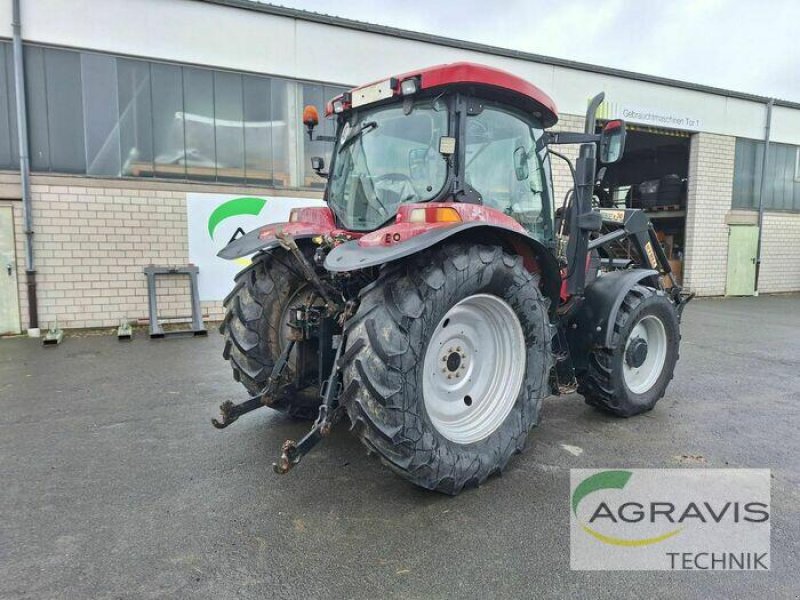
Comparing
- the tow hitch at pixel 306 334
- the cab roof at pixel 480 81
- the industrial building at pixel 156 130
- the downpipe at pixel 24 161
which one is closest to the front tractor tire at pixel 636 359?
the cab roof at pixel 480 81

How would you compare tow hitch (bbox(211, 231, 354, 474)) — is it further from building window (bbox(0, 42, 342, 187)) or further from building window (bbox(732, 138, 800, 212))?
building window (bbox(732, 138, 800, 212))

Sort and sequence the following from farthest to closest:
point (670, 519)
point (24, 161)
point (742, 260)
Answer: point (742, 260) → point (24, 161) → point (670, 519)

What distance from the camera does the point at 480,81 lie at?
293 cm

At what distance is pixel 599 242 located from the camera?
4137 mm

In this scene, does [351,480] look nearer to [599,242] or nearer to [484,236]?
[484,236]

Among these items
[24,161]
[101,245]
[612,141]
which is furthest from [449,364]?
[24,161]

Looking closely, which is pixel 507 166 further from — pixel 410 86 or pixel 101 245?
pixel 101 245

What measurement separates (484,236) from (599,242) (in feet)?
5.24

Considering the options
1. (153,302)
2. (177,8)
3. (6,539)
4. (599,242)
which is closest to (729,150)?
(599,242)

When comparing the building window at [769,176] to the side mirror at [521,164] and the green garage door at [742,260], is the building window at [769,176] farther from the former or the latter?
the side mirror at [521,164]

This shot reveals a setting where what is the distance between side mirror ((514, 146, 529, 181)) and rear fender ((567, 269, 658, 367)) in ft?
3.87

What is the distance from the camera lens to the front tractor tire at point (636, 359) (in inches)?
156

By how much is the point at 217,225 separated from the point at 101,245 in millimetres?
1711

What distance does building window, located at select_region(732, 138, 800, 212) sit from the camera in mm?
Answer: 13461
